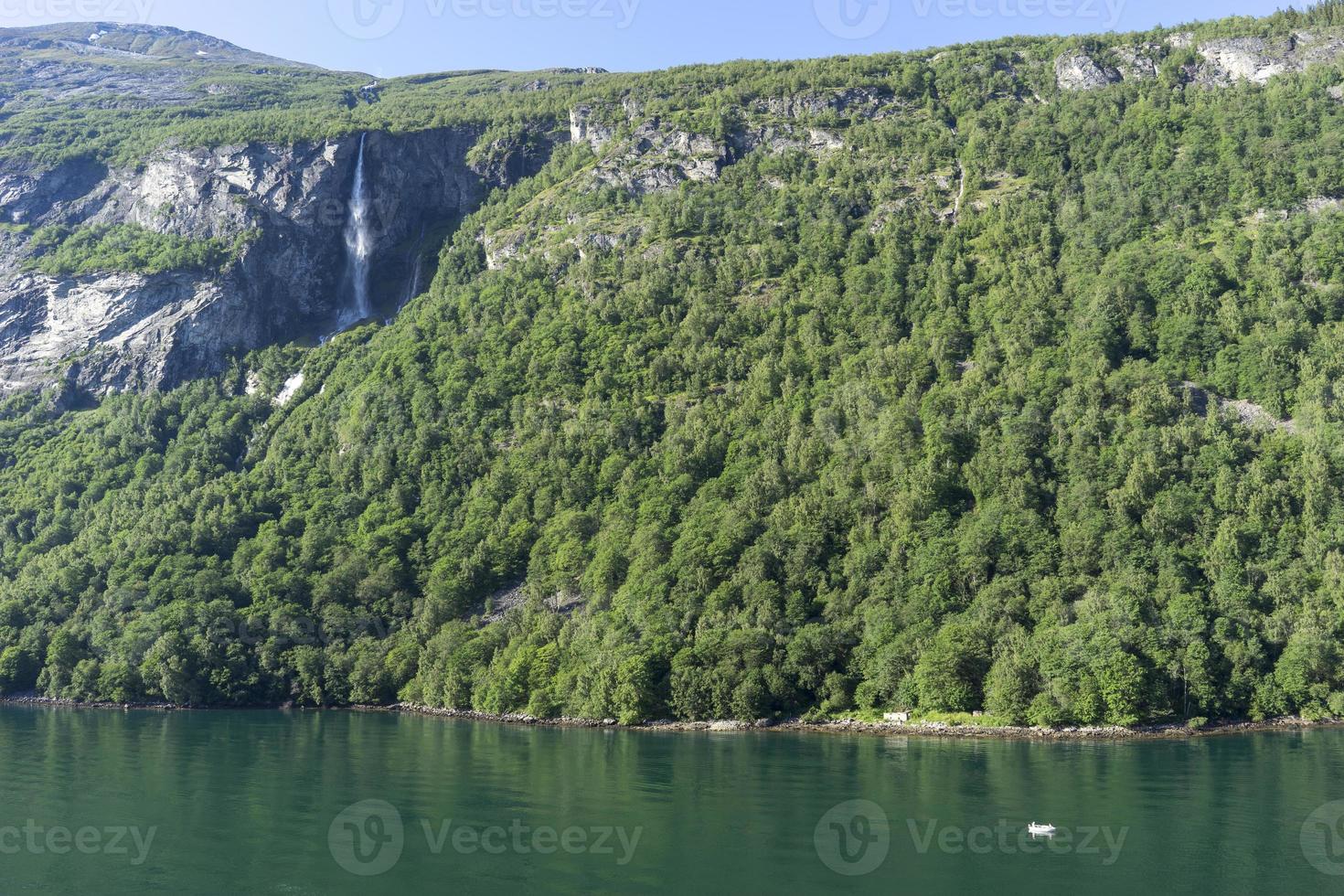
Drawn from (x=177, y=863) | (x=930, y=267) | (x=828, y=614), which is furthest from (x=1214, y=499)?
(x=177, y=863)

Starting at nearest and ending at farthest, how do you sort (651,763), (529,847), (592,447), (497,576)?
1. (529,847)
2. (651,763)
3. (497,576)
4. (592,447)

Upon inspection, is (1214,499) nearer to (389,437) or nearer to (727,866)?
(727,866)

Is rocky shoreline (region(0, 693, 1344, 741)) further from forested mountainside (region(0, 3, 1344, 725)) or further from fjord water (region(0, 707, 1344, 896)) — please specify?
fjord water (region(0, 707, 1344, 896))

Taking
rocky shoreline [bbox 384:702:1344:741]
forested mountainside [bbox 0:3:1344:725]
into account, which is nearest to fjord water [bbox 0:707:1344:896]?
rocky shoreline [bbox 384:702:1344:741]

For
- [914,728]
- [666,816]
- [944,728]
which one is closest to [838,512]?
[914,728]

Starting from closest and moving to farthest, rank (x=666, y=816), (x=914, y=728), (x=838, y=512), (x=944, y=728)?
1. (x=666, y=816)
2. (x=944, y=728)
3. (x=914, y=728)
4. (x=838, y=512)

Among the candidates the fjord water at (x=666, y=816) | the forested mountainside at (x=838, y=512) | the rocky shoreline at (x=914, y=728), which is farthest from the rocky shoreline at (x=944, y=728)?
the fjord water at (x=666, y=816)

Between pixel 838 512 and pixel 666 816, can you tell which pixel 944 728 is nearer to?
pixel 838 512
